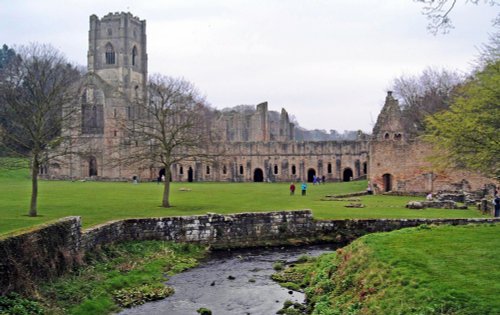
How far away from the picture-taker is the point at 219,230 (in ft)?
82.8

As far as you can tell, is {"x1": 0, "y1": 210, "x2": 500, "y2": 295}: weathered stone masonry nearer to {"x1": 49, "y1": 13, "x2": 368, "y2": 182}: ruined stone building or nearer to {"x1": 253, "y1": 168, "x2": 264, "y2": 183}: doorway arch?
{"x1": 49, "y1": 13, "x2": 368, "y2": 182}: ruined stone building

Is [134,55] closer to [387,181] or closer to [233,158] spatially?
[233,158]

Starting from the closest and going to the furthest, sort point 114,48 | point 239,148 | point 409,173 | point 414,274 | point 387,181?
point 414,274 → point 409,173 → point 387,181 → point 239,148 → point 114,48

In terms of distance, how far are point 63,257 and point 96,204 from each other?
13.4 meters

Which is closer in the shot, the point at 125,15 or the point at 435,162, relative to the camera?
the point at 435,162

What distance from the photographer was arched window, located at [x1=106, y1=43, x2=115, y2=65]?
9250 centimetres

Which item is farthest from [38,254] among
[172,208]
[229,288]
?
[172,208]

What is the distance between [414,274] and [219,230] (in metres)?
13.0

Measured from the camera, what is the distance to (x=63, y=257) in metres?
16.7

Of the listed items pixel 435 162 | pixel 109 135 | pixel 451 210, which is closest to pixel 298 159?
pixel 109 135

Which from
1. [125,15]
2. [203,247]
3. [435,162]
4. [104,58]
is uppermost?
[125,15]

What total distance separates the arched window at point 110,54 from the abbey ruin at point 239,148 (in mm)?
114

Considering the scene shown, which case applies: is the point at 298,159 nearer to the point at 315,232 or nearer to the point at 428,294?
the point at 315,232

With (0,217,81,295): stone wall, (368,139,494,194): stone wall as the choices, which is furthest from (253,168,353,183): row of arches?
(0,217,81,295): stone wall
